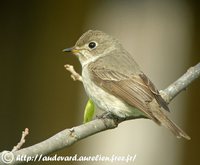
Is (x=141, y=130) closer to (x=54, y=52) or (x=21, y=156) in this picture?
(x=54, y=52)

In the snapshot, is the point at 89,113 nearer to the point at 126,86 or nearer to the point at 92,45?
the point at 126,86

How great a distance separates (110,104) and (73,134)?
980 mm

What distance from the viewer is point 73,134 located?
3.61 m

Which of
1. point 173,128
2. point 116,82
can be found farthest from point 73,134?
point 116,82

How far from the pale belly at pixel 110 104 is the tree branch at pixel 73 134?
0.49ft

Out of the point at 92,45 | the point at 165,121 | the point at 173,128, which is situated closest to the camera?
the point at 173,128

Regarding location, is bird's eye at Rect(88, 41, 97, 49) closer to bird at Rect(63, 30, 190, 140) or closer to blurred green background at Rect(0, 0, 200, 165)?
bird at Rect(63, 30, 190, 140)

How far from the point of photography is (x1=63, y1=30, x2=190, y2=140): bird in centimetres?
434

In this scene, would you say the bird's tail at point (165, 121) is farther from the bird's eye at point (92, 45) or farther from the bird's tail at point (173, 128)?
the bird's eye at point (92, 45)

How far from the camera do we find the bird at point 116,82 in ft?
14.3

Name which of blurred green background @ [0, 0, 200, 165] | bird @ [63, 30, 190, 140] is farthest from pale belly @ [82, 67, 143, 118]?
blurred green background @ [0, 0, 200, 165]

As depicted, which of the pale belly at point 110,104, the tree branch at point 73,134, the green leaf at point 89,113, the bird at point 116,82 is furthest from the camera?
the pale belly at point 110,104

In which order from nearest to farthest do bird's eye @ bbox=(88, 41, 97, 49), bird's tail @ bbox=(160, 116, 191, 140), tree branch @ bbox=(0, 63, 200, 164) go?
tree branch @ bbox=(0, 63, 200, 164) → bird's tail @ bbox=(160, 116, 191, 140) → bird's eye @ bbox=(88, 41, 97, 49)

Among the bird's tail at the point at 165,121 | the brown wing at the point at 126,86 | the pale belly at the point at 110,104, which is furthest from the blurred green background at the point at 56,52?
the bird's tail at the point at 165,121
